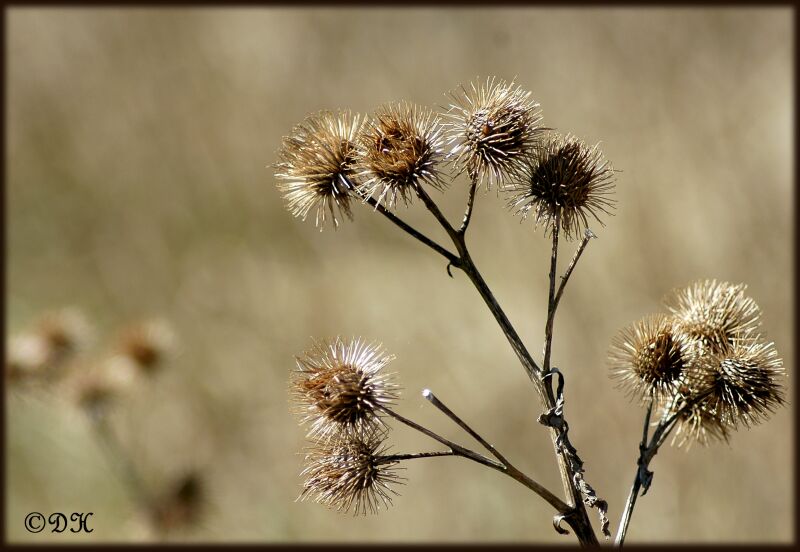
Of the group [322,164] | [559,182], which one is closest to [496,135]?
[559,182]

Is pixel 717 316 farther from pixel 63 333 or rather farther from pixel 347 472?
pixel 63 333

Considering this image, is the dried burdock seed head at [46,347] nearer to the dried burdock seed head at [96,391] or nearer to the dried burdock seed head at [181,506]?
the dried burdock seed head at [96,391]

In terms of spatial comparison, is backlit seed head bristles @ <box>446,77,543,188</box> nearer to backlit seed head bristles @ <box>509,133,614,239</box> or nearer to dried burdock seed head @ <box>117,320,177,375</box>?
backlit seed head bristles @ <box>509,133,614,239</box>

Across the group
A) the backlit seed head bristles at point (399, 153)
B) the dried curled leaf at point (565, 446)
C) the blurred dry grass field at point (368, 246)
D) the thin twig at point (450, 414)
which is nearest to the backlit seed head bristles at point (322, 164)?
the backlit seed head bristles at point (399, 153)

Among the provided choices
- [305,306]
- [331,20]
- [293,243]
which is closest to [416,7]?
[331,20]

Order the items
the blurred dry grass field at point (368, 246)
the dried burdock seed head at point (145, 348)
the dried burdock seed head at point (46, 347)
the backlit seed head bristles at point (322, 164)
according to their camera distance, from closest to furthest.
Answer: the backlit seed head bristles at point (322, 164)
the dried burdock seed head at point (46, 347)
the dried burdock seed head at point (145, 348)
the blurred dry grass field at point (368, 246)
